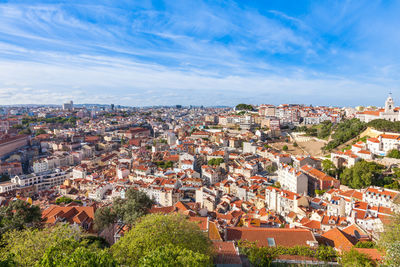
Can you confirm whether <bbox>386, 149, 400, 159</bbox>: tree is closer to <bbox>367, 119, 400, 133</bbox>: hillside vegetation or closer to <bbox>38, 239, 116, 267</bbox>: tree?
<bbox>367, 119, 400, 133</bbox>: hillside vegetation

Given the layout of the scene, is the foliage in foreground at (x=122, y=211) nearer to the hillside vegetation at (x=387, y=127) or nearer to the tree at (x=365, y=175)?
the tree at (x=365, y=175)

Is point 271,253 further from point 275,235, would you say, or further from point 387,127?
point 387,127

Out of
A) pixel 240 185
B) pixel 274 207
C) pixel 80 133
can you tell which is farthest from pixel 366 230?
pixel 80 133

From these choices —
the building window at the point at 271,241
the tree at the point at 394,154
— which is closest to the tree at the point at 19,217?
the building window at the point at 271,241

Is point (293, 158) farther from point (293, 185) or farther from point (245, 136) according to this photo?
point (245, 136)

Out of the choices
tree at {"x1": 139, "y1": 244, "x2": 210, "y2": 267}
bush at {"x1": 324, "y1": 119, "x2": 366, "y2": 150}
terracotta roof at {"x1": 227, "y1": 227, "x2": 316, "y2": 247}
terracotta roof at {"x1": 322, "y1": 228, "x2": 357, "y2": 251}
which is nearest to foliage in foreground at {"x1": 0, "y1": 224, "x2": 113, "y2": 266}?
tree at {"x1": 139, "y1": 244, "x2": 210, "y2": 267}

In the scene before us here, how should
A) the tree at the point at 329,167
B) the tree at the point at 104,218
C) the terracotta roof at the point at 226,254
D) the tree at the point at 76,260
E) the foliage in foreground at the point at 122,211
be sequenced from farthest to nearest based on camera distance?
the tree at the point at 329,167, the tree at the point at 104,218, the foliage in foreground at the point at 122,211, the terracotta roof at the point at 226,254, the tree at the point at 76,260
